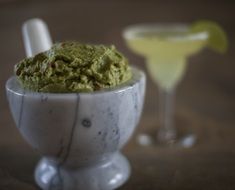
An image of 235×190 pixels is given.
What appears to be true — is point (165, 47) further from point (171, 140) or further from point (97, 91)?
point (97, 91)

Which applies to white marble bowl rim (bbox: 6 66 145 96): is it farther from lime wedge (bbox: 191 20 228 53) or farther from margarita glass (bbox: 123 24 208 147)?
margarita glass (bbox: 123 24 208 147)

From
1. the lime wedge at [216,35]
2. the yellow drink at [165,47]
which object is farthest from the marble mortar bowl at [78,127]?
the yellow drink at [165,47]

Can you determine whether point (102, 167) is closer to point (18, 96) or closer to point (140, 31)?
point (18, 96)

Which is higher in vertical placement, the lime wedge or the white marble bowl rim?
the white marble bowl rim

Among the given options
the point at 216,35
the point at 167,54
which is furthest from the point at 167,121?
the point at 216,35

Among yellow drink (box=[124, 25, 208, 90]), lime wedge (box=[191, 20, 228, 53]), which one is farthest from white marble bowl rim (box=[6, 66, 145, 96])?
yellow drink (box=[124, 25, 208, 90])

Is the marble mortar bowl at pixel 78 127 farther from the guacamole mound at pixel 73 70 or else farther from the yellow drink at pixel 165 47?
the yellow drink at pixel 165 47
